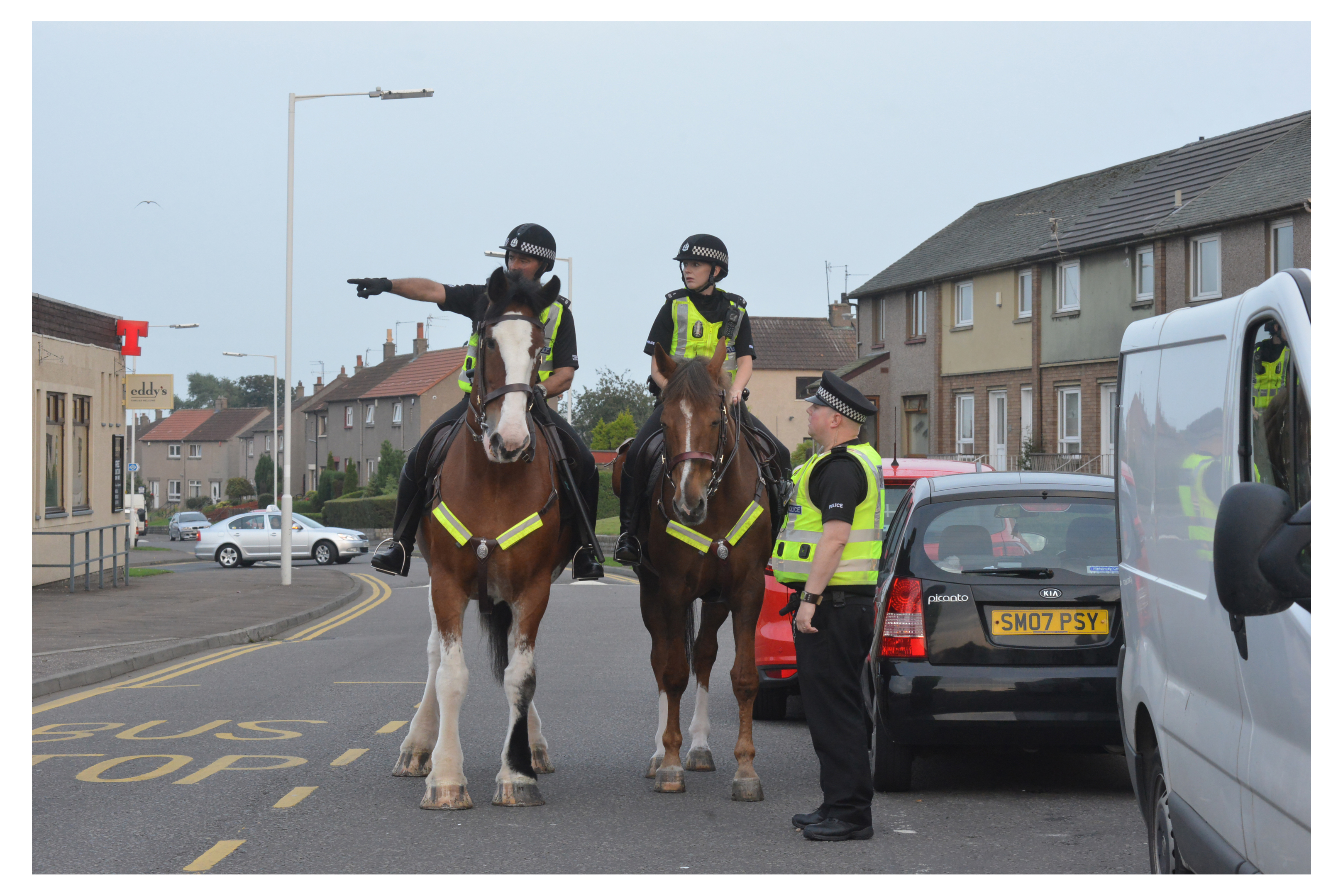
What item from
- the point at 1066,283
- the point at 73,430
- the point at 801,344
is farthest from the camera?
the point at 801,344

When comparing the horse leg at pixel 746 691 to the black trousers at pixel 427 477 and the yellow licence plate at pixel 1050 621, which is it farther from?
the yellow licence plate at pixel 1050 621

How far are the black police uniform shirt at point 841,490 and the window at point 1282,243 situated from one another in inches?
989

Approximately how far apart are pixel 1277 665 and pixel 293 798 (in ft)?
17.4

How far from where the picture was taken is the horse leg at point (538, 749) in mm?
8086

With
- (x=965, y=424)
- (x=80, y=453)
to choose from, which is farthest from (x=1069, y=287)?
(x=80, y=453)

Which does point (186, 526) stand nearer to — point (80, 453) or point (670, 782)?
point (80, 453)

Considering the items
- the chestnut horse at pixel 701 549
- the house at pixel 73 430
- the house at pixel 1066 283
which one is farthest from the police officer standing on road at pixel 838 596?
the house at pixel 1066 283

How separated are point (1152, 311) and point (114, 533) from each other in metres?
23.4

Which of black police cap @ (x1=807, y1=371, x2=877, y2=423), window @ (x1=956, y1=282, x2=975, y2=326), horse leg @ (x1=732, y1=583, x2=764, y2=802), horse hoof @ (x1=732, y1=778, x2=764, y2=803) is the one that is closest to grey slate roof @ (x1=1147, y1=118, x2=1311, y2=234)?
window @ (x1=956, y1=282, x2=975, y2=326)

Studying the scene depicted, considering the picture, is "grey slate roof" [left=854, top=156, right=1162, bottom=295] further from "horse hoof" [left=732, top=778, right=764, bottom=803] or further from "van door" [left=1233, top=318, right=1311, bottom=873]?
"van door" [left=1233, top=318, right=1311, bottom=873]

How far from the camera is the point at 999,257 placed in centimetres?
3909

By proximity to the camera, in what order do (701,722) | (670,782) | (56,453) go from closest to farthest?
1. (670,782)
2. (701,722)
3. (56,453)

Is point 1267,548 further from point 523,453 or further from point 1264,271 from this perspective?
point 1264,271

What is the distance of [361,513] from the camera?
7175 cm
